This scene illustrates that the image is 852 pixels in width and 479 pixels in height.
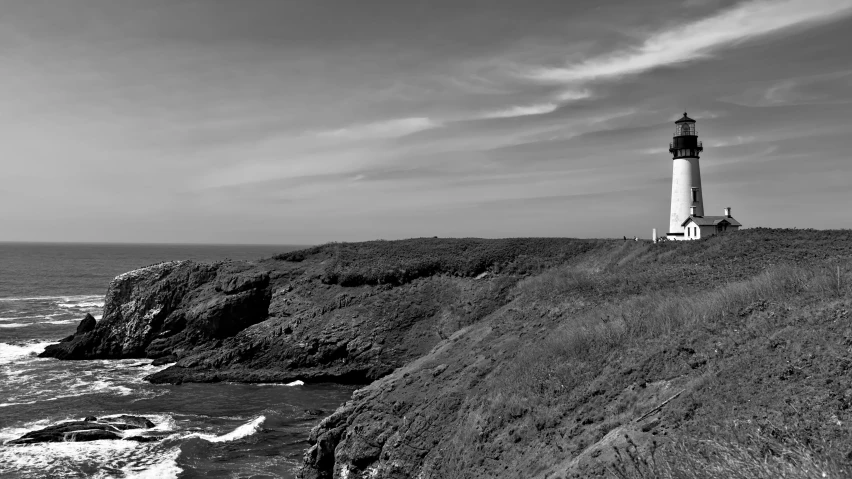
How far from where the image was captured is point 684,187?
43500 millimetres

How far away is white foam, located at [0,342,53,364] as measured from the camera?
42278 mm

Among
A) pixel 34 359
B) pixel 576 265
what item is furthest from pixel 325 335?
pixel 34 359

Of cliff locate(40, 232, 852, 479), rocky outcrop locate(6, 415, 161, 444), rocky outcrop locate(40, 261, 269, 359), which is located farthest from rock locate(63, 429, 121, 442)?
rocky outcrop locate(40, 261, 269, 359)

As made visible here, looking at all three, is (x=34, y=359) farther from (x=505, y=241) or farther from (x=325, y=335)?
(x=505, y=241)

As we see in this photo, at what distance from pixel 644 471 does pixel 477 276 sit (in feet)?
118

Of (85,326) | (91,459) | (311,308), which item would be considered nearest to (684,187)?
(311,308)

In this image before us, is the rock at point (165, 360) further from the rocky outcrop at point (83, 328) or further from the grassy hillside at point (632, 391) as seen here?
the grassy hillside at point (632, 391)

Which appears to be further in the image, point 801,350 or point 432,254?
point 432,254

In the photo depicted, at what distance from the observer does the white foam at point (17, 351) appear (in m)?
42.3

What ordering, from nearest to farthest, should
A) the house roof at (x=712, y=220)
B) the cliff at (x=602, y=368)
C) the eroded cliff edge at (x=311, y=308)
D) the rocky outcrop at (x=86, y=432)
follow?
the cliff at (x=602, y=368), the rocky outcrop at (x=86, y=432), the eroded cliff edge at (x=311, y=308), the house roof at (x=712, y=220)

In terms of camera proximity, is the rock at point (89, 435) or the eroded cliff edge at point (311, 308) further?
the eroded cliff edge at point (311, 308)

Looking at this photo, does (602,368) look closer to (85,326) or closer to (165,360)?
(165,360)

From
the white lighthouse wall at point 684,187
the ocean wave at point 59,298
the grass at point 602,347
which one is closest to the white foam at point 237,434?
the grass at point 602,347

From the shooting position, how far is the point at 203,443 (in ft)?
79.7
